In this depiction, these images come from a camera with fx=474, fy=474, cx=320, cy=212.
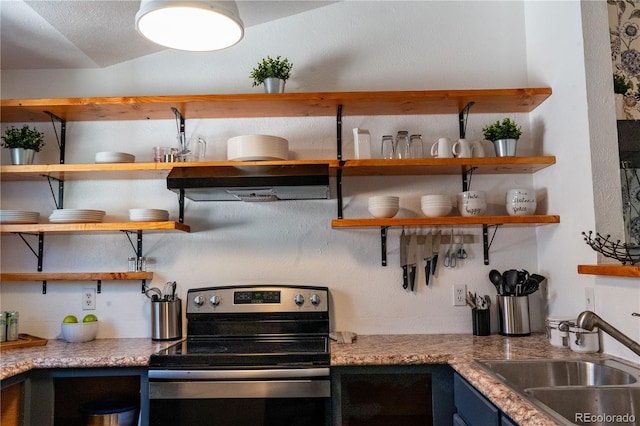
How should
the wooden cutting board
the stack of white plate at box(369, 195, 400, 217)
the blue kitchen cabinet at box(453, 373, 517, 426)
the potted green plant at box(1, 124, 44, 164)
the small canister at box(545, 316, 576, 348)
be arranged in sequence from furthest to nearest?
the potted green plant at box(1, 124, 44, 164) → the stack of white plate at box(369, 195, 400, 217) → the wooden cutting board → the small canister at box(545, 316, 576, 348) → the blue kitchen cabinet at box(453, 373, 517, 426)

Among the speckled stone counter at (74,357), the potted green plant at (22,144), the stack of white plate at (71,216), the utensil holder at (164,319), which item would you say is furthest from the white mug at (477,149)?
the potted green plant at (22,144)

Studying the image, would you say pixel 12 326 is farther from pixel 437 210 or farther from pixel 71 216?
pixel 437 210

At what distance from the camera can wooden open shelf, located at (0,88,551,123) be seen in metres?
2.30

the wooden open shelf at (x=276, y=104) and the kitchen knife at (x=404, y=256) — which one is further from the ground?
the wooden open shelf at (x=276, y=104)

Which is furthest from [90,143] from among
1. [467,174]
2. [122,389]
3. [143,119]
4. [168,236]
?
[467,174]

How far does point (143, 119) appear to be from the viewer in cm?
259

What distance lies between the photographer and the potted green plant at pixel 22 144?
2402 millimetres

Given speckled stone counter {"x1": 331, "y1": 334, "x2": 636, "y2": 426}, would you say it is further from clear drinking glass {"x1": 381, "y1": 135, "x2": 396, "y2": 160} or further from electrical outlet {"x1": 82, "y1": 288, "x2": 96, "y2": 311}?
electrical outlet {"x1": 82, "y1": 288, "x2": 96, "y2": 311}

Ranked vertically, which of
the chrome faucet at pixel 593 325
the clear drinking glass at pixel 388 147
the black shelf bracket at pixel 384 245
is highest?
the clear drinking glass at pixel 388 147

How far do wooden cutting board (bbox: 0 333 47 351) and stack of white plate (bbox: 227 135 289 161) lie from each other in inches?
50.8

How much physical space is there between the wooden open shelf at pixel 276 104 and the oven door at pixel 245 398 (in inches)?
49.7

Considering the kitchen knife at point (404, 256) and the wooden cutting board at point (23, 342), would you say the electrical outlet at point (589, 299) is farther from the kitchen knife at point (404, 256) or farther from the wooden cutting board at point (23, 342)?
the wooden cutting board at point (23, 342)

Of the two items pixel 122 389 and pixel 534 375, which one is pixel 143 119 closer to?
pixel 122 389
